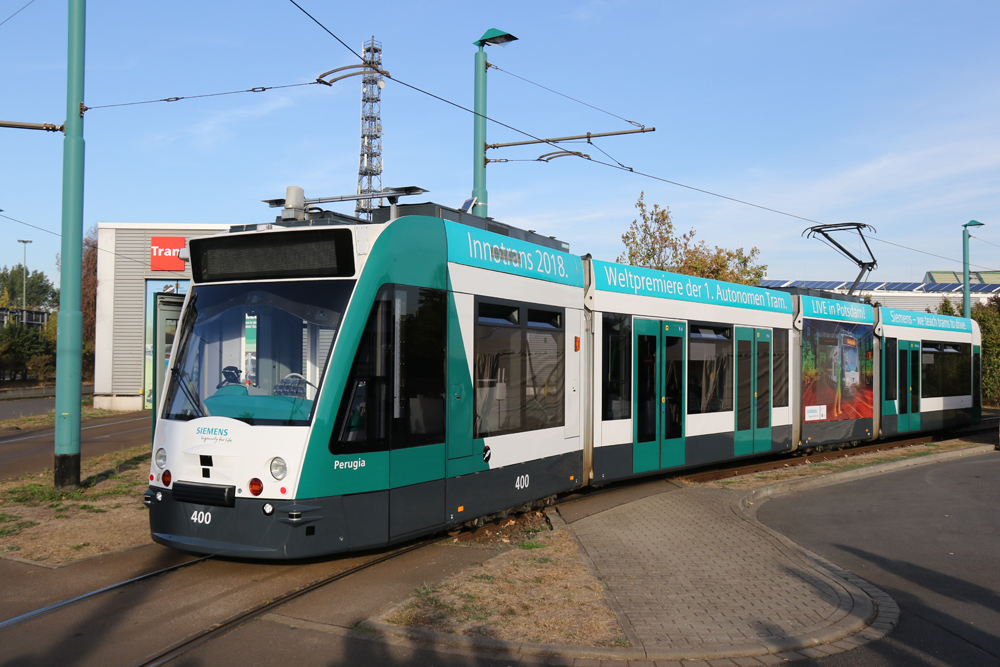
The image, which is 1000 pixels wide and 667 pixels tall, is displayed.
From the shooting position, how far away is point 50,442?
18.5m

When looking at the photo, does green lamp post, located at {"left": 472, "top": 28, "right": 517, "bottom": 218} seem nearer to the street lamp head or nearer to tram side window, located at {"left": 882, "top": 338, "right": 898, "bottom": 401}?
the street lamp head

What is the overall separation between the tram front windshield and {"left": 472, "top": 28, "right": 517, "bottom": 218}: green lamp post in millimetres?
6758

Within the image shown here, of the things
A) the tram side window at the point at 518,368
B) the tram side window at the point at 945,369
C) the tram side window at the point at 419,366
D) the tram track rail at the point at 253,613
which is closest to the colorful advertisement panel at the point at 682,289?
the tram side window at the point at 518,368

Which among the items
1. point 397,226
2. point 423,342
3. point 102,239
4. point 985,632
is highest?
point 102,239

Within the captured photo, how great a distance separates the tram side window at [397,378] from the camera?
21.7 ft

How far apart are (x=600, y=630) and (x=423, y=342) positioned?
→ 118 inches

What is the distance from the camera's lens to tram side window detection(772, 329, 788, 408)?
1459cm

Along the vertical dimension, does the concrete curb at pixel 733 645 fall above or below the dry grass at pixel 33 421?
above

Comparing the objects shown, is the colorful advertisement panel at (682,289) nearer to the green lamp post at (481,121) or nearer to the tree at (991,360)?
the green lamp post at (481,121)

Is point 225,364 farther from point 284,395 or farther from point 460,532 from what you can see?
point 460,532

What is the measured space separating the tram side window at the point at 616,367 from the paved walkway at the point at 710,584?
1525 mm

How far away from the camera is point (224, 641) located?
5258 mm

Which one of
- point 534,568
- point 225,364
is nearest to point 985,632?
point 534,568

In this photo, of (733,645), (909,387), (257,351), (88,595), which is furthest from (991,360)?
(88,595)
